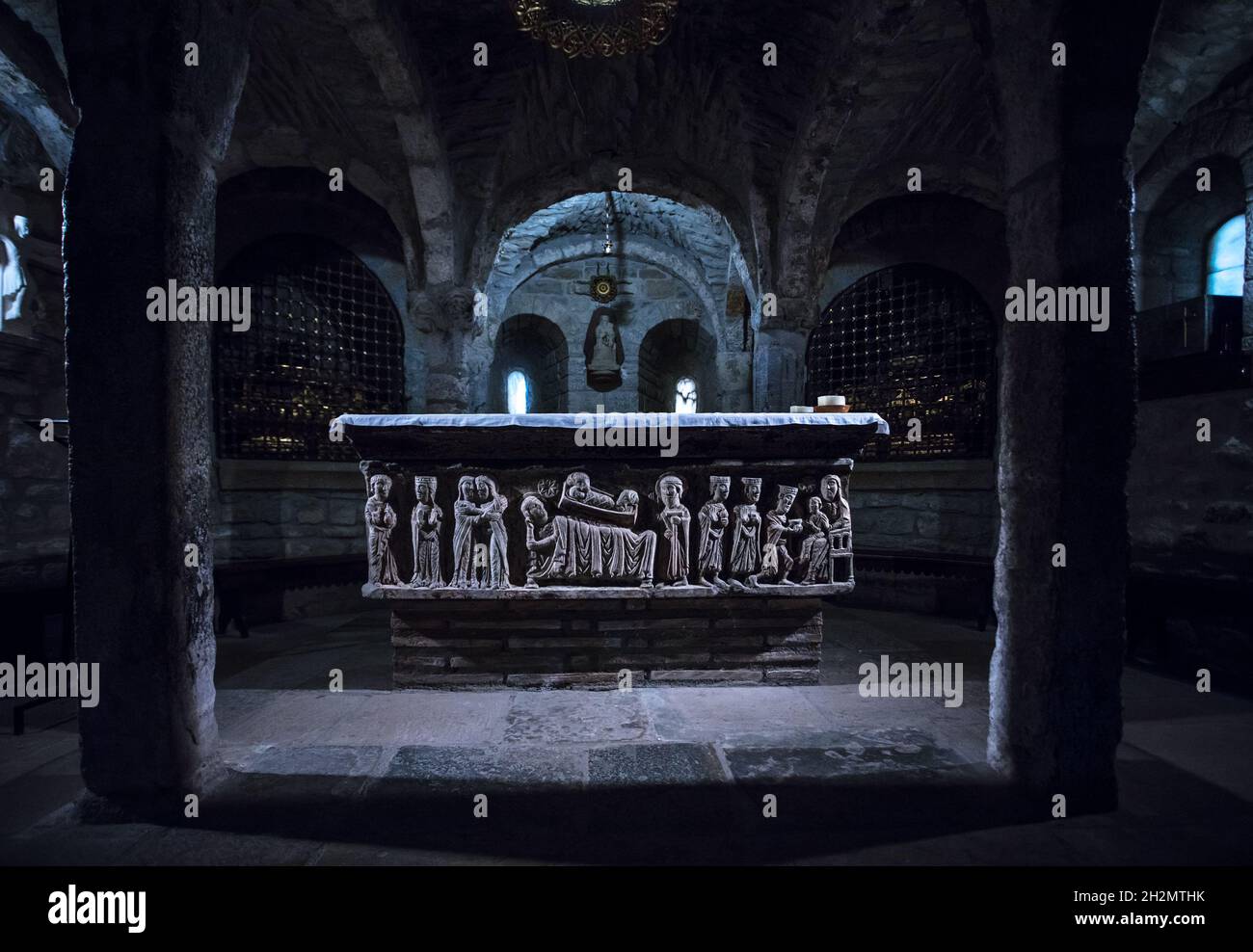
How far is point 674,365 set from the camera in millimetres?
14914

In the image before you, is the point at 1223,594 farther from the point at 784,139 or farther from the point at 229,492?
the point at 229,492

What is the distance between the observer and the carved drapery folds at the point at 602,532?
3.53 m

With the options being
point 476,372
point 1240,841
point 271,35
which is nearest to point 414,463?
point 1240,841

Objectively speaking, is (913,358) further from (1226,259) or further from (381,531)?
(381,531)

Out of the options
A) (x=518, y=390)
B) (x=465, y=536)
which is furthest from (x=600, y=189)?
(x=518, y=390)

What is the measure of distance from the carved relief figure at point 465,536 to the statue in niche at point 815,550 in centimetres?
195

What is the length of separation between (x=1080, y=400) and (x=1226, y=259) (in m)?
4.60

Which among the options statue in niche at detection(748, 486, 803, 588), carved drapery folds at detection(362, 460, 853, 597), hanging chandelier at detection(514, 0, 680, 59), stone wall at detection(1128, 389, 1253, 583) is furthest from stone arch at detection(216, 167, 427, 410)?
stone wall at detection(1128, 389, 1253, 583)

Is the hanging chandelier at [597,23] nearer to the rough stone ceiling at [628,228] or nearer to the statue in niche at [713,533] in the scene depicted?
the rough stone ceiling at [628,228]

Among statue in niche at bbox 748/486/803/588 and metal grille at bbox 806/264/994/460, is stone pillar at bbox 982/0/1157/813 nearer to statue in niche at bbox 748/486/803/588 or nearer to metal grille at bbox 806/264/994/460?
statue in niche at bbox 748/486/803/588

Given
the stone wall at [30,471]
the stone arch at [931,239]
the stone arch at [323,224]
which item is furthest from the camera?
the stone arch at [931,239]

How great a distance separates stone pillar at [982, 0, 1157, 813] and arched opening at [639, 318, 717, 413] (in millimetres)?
10396

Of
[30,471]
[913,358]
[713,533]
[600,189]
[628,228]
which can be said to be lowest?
[713,533]

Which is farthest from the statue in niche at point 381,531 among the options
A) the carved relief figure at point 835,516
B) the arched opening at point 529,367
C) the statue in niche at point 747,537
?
the arched opening at point 529,367
